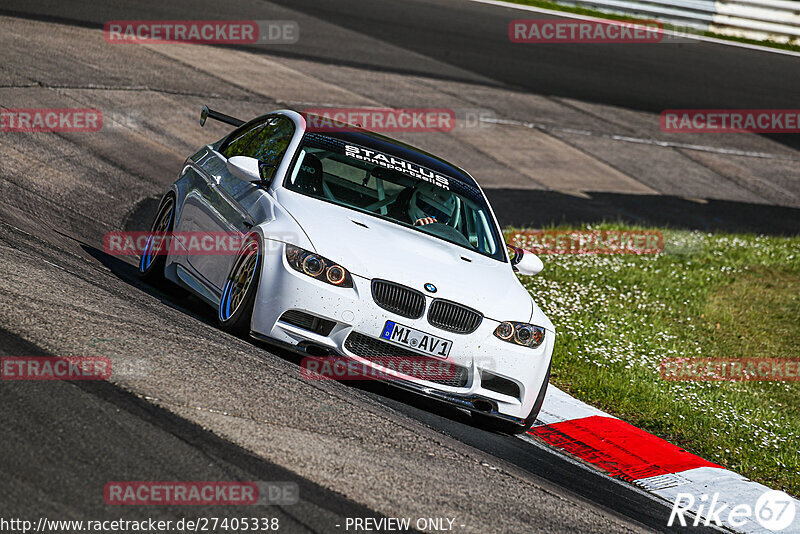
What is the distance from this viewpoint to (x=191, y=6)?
2122cm

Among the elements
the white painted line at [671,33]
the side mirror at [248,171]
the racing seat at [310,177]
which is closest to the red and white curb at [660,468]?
the racing seat at [310,177]

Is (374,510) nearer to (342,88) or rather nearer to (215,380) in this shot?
(215,380)

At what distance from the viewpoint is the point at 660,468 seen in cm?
703

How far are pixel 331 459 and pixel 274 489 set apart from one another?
575 millimetres

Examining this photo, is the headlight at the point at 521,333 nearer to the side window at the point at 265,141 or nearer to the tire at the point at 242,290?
the tire at the point at 242,290

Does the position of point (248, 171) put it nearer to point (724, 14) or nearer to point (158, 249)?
point (158, 249)

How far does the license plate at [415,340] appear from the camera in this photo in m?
6.23

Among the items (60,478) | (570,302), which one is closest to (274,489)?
(60,478)

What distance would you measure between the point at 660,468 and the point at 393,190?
2.73 meters

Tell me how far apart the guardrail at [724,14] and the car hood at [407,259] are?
23.5m

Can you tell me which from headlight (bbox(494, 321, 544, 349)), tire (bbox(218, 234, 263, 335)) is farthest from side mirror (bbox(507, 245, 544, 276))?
tire (bbox(218, 234, 263, 335))

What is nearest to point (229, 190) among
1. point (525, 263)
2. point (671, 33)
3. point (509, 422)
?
point (525, 263)

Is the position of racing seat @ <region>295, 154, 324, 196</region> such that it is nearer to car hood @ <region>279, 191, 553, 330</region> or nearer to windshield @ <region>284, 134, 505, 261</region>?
windshield @ <region>284, 134, 505, 261</region>

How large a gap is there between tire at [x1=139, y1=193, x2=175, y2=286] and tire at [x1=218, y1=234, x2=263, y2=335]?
1.34 m
